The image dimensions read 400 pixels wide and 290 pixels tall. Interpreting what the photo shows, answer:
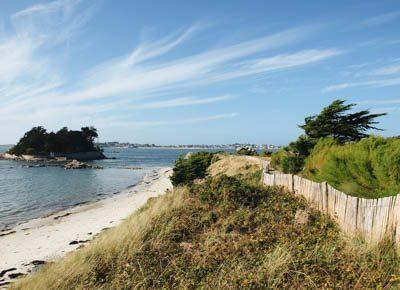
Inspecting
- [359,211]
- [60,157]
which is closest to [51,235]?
[359,211]

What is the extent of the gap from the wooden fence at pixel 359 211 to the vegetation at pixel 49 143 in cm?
11576

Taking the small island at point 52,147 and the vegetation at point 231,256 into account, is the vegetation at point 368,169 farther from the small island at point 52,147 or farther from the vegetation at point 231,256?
the small island at point 52,147

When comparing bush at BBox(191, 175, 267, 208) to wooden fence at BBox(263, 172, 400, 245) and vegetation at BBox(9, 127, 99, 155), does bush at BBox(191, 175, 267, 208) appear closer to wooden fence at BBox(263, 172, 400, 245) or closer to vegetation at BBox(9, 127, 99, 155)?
wooden fence at BBox(263, 172, 400, 245)

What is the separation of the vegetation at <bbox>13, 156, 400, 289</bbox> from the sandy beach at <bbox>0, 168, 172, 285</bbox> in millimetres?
4008

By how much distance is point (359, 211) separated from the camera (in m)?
8.20

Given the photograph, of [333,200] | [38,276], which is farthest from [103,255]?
[333,200]

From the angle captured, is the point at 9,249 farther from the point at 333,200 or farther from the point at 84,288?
the point at 333,200

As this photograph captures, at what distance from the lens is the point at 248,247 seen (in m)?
8.29

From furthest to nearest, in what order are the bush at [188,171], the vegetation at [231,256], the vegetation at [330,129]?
the bush at [188,171] → the vegetation at [330,129] → the vegetation at [231,256]

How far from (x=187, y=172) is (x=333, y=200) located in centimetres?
1597

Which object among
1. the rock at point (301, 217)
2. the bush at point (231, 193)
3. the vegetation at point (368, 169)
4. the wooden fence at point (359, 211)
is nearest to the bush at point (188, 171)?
the bush at point (231, 193)

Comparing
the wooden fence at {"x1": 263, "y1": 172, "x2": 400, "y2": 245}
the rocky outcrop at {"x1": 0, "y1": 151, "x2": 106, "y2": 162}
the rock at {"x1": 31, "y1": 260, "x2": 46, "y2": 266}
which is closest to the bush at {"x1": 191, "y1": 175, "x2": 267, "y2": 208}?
the wooden fence at {"x1": 263, "y1": 172, "x2": 400, "y2": 245}

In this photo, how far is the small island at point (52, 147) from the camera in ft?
373

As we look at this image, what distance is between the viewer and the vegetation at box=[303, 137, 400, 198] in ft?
28.1
